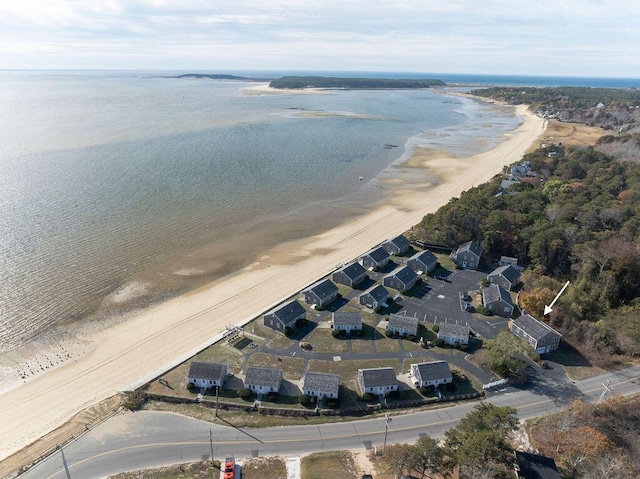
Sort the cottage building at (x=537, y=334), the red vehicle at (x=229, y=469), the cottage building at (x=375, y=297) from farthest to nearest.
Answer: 1. the cottage building at (x=375, y=297)
2. the cottage building at (x=537, y=334)
3. the red vehicle at (x=229, y=469)

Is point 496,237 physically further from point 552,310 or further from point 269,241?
point 269,241

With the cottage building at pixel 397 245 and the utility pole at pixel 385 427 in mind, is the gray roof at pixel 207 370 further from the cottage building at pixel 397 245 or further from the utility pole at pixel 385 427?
the cottage building at pixel 397 245

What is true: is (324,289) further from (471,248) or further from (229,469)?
(229,469)

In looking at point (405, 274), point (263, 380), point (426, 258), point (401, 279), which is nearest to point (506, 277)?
point (426, 258)

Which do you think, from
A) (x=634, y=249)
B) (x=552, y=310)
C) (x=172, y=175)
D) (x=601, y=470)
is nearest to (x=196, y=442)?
(x=601, y=470)

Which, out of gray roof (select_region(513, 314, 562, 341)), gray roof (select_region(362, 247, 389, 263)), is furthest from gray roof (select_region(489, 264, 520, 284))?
gray roof (select_region(362, 247, 389, 263))

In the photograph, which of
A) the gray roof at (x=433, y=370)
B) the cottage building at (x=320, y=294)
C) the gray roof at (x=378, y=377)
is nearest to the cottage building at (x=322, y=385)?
the gray roof at (x=378, y=377)

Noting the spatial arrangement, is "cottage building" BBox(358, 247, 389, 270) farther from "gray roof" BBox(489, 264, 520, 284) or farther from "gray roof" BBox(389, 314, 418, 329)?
"gray roof" BBox(489, 264, 520, 284)
